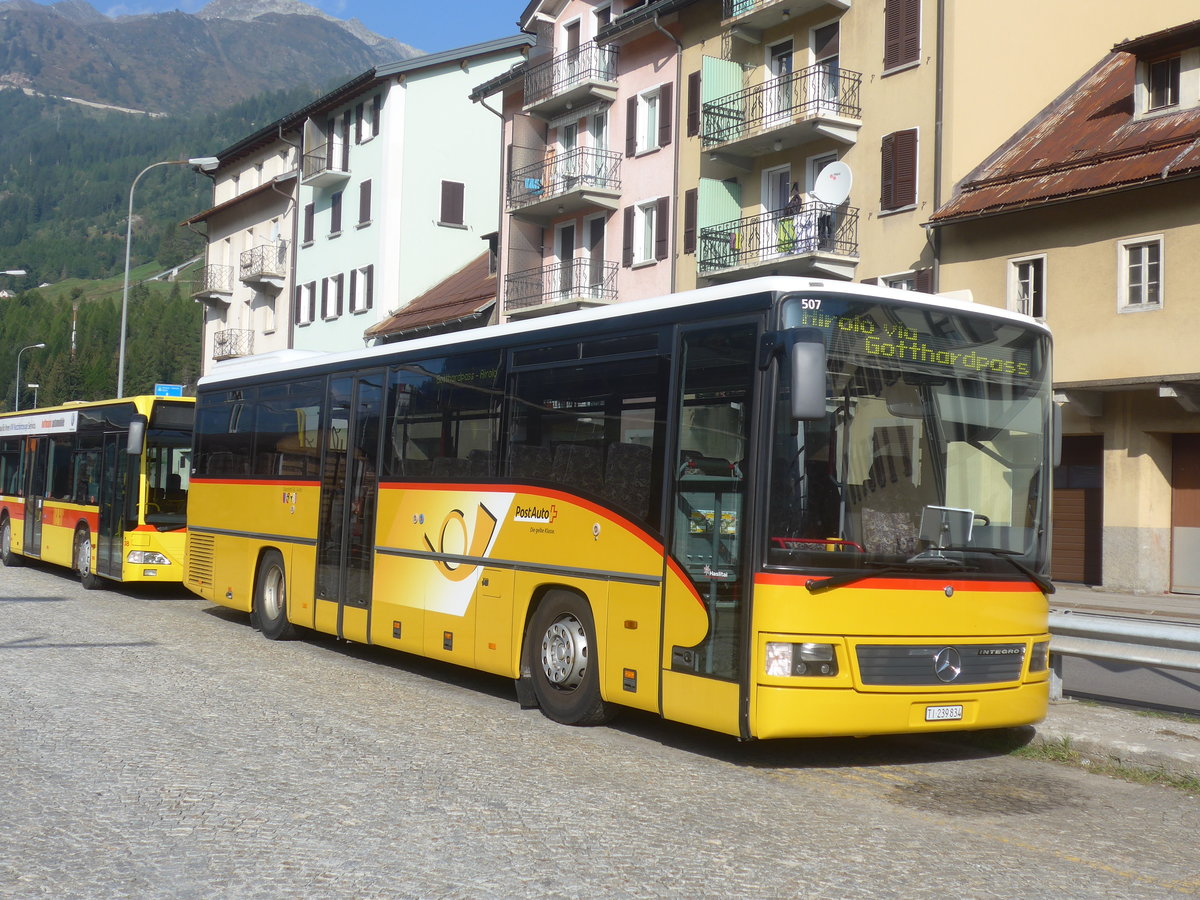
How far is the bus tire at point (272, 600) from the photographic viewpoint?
1462cm

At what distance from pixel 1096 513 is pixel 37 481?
18.9m

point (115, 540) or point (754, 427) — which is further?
point (115, 540)

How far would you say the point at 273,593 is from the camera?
49.0 ft

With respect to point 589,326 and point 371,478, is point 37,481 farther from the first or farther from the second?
point 589,326

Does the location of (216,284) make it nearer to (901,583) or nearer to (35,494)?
(35,494)

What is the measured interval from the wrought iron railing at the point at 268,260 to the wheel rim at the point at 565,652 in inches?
1853

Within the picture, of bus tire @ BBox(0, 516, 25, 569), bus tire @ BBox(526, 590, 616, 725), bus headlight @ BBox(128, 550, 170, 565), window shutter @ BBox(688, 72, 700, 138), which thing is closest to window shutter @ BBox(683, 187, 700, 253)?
window shutter @ BBox(688, 72, 700, 138)

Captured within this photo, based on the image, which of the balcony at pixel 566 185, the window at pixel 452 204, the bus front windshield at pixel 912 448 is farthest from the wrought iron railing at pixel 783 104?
the bus front windshield at pixel 912 448

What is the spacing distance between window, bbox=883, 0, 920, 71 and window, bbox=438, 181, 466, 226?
22705mm

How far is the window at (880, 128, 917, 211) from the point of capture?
27.2m

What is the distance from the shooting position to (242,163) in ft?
196

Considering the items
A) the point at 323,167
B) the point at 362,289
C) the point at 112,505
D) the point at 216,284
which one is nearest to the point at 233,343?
the point at 216,284

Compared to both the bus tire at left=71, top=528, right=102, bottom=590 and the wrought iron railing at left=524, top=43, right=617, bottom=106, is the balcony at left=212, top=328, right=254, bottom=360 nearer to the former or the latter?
the wrought iron railing at left=524, top=43, right=617, bottom=106

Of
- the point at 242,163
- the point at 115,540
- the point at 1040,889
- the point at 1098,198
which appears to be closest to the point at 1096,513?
the point at 1098,198
